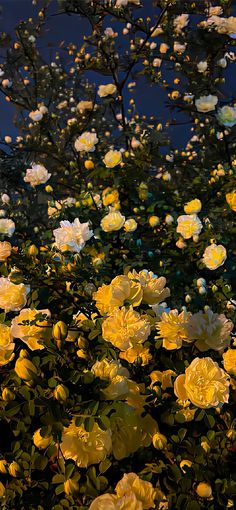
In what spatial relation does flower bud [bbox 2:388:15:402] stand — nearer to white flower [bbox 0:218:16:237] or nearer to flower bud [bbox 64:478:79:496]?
flower bud [bbox 64:478:79:496]

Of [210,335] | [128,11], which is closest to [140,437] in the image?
[210,335]

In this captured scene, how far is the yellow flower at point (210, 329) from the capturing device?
0.72 metres

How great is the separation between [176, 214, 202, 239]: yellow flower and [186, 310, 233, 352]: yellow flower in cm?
71

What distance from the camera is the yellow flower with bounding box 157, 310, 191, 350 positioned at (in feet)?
2.38

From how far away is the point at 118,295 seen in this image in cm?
73

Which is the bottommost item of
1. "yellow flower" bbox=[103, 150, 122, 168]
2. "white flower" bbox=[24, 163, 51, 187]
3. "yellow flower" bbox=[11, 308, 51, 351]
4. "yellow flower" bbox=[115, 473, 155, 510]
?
"white flower" bbox=[24, 163, 51, 187]

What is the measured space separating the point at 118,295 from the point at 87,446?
0.20m

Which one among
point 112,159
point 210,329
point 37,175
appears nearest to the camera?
point 210,329

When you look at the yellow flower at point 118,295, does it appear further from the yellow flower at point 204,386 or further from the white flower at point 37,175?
the white flower at point 37,175

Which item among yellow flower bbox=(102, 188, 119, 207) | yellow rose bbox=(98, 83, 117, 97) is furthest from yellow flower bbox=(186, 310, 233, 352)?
yellow rose bbox=(98, 83, 117, 97)

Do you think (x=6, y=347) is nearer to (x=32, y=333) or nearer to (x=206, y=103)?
(x=32, y=333)

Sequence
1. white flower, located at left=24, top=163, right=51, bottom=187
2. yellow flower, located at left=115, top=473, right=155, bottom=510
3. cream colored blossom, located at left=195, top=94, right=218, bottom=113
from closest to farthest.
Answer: yellow flower, located at left=115, top=473, right=155, bottom=510 < white flower, located at left=24, top=163, right=51, bottom=187 < cream colored blossom, located at left=195, top=94, right=218, bottom=113

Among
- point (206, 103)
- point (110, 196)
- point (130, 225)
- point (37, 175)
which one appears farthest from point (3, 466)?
point (206, 103)

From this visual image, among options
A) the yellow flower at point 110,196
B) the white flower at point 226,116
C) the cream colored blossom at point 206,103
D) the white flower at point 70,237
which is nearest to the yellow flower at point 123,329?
the white flower at point 70,237
